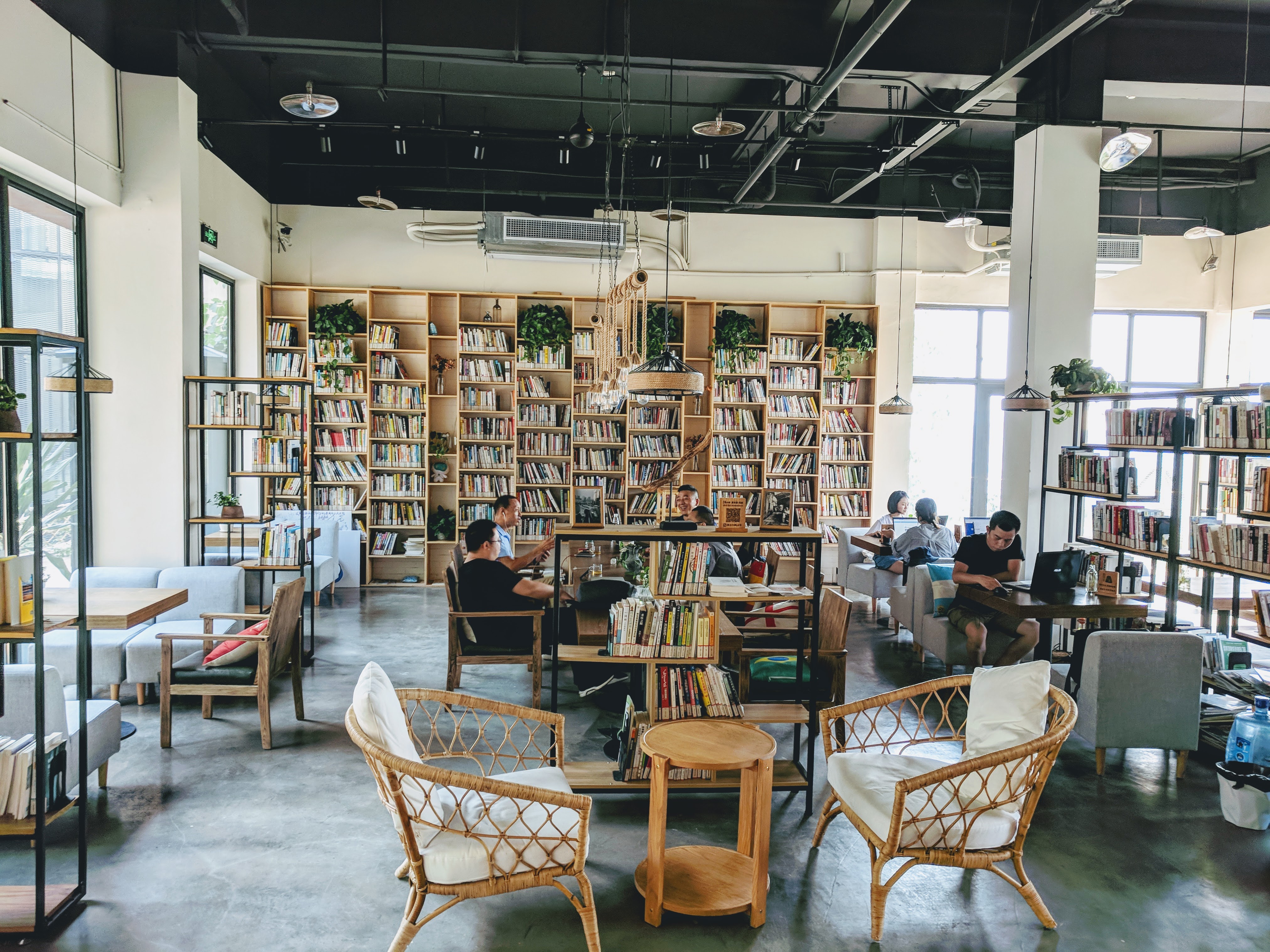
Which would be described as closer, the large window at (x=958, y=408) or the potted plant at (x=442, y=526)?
the potted plant at (x=442, y=526)

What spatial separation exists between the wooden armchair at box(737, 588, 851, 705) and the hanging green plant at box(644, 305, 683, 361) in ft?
16.6

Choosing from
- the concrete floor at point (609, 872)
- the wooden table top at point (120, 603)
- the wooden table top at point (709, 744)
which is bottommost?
the concrete floor at point (609, 872)

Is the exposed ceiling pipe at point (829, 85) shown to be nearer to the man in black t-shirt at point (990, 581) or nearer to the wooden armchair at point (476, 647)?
the man in black t-shirt at point (990, 581)

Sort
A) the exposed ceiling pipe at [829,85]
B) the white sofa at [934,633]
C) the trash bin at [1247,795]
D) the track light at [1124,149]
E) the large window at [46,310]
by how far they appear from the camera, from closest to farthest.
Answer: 1. the trash bin at [1247,795]
2. the exposed ceiling pipe at [829,85]
3. the large window at [46,310]
4. the track light at [1124,149]
5. the white sofa at [934,633]

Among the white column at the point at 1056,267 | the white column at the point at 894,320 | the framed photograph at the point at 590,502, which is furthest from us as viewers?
the white column at the point at 894,320

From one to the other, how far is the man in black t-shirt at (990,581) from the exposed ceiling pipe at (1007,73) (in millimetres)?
2988

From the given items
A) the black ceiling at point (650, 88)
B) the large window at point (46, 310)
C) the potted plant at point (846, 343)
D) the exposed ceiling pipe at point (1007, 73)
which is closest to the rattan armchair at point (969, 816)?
the exposed ceiling pipe at point (1007, 73)

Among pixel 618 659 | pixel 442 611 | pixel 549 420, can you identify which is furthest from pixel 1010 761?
pixel 549 420

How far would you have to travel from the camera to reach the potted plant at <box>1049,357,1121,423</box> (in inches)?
242

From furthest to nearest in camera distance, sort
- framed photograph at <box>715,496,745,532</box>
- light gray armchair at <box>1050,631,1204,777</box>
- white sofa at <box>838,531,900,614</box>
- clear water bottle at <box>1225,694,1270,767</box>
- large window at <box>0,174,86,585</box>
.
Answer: white sofa at <box>838,531,900,614</box>, large window at <box>0,174,86,585</box>, light gray armchair at <box>1050,631,1204,777</box>, clear water bottle at <box>1225,694,1270,767</box>, framed photograph at <box>715,496,745,532</box>

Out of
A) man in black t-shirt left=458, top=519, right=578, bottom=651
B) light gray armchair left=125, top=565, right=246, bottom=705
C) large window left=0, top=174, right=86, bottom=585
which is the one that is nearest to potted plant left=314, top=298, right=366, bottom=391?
large window left=0, top=174, right=86, bottom=585

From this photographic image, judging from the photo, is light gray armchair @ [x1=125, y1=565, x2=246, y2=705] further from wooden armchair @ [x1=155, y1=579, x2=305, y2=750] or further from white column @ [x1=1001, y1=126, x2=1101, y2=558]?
white column @ [x1=1001, y1=126, x2=1101, y2=558]

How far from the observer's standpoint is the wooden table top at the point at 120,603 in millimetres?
3512

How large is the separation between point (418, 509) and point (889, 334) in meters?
6.01
